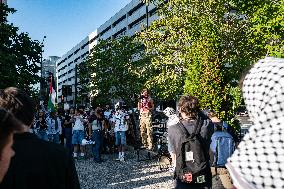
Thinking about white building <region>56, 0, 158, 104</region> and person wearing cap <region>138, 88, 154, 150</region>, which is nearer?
person wearing cap <region>138, 88, 154, 150</region>

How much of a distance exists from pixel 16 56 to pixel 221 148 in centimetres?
2884

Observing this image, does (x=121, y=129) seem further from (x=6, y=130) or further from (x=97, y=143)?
(x=6, y=130)

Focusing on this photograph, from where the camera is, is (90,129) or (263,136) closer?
(263,136)

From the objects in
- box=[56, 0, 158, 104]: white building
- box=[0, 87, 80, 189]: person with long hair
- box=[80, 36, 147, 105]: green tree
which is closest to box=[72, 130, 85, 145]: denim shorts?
box=[0, 87, 80, 189]: person with long hair

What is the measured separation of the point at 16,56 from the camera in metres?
33.0

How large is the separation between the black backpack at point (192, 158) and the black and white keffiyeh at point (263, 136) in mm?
2495

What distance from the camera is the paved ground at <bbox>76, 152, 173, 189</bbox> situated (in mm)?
9977

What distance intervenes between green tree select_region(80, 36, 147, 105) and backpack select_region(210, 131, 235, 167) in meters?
38.7

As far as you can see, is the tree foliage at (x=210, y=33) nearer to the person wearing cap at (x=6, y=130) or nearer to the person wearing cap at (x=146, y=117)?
the person wearing cap at (x=146, y=117)

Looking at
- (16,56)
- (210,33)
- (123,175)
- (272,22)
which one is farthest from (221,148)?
(16,56)

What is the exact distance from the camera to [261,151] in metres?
1.49

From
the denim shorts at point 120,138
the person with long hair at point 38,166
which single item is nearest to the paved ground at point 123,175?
the denim shorts at point 120,138

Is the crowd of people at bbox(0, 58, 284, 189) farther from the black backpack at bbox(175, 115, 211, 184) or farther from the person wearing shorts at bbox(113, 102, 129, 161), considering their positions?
the person wearing shorts at bbox(113, 102, 129, 161)

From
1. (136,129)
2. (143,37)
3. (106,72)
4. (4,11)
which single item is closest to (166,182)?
(136,129)
